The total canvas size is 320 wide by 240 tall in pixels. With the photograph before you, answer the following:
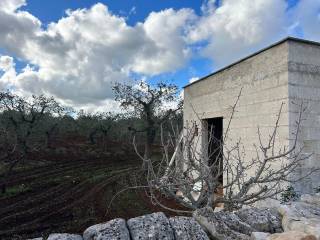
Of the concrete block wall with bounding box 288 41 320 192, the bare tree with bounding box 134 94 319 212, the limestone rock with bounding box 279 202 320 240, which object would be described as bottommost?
the limestone rock with bounding box 279 202 320 240

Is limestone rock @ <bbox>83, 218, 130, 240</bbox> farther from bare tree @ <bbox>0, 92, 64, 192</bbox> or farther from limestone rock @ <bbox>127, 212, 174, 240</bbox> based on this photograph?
bare tree @ <bbox>0, 92, 64, 192</bbox>

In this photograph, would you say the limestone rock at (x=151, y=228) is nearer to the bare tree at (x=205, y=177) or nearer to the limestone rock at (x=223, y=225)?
the limestone rock at (x=223, y=225)

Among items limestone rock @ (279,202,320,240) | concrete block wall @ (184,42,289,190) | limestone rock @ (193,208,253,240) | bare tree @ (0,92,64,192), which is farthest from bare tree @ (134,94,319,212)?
bare tree @ (0,92,64,192)

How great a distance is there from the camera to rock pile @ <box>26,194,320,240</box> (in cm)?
216

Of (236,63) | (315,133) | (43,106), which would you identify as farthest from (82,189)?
(43,106)

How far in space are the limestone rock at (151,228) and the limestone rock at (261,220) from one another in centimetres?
80

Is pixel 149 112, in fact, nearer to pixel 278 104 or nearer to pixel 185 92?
pixel 185 92

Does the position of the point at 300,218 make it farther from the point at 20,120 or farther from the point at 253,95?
the point at 20,120

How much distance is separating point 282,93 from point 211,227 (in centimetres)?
419

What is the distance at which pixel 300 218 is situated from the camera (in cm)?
262

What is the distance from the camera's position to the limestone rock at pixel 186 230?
2.26m

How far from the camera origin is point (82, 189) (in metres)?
11.5

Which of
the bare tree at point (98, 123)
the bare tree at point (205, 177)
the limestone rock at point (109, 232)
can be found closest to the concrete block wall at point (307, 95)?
the bare tree at point (205, 177)

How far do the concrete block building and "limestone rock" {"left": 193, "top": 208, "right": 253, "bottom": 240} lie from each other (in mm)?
2601
